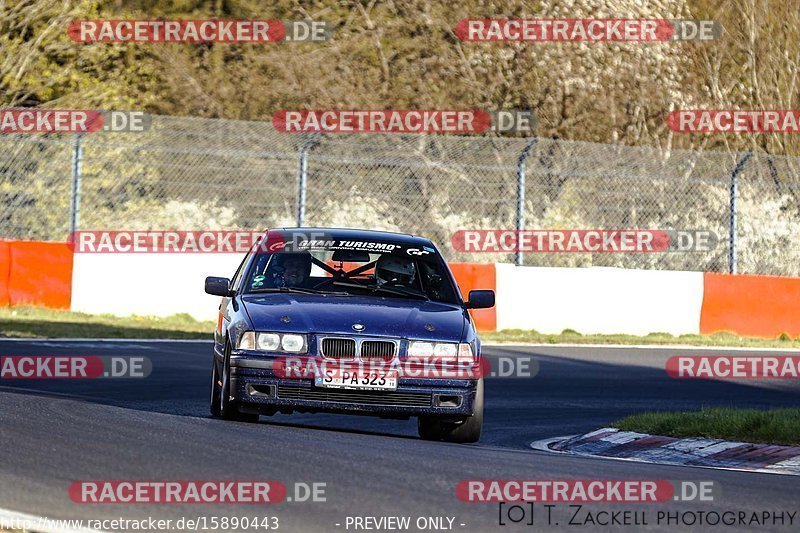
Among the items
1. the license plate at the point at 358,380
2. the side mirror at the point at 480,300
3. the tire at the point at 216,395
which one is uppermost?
the side mirror at the point at 480,300

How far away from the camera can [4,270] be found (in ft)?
73.3

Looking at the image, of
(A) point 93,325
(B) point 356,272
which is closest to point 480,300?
(B) point 356,272

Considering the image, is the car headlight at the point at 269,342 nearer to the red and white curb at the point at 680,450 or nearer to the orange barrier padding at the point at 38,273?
the red and white curb at the point at 680,450

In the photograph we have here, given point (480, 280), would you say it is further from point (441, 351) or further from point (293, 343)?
point (293, 343)

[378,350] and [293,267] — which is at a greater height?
[293,267]

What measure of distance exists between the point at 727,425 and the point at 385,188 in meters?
14.1

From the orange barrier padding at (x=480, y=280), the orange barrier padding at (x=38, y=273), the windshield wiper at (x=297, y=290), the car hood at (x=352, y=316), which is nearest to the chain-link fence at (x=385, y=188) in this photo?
the orange barrier padding at (x=38, y=273)

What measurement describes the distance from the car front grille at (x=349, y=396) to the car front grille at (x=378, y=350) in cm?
23

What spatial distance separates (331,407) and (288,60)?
85.7 ft

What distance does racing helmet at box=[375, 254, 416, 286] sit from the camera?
11180 mm

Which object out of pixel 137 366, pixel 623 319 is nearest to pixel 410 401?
pixel 137 366

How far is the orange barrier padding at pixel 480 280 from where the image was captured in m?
22.9

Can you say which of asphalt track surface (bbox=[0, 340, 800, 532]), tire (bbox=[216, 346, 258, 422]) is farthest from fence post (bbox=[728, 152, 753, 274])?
tire (bbox=[216, 346, 258, 422])

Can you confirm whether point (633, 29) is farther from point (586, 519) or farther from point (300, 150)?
point (586, 519)
